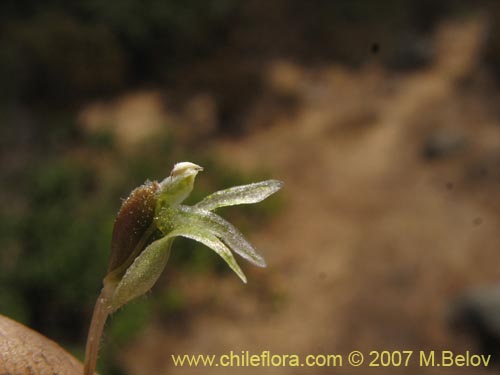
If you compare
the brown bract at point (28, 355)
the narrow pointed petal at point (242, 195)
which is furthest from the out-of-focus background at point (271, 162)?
the narrow pointed petal at point (242, 195)

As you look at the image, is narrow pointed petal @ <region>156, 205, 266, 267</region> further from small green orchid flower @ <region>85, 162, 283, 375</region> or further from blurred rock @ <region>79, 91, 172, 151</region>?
blurred rock @ <region>79, 91, 172, 151</region>

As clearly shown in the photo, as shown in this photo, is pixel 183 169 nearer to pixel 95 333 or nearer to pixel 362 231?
pixel 95 333

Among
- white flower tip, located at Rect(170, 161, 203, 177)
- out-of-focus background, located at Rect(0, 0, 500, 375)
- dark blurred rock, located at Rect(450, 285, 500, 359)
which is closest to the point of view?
white flower tip, located at Rect(170, 161, 203, 177)

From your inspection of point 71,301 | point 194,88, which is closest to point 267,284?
point 71,301

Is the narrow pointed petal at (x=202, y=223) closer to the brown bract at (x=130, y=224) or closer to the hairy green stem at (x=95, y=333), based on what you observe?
the brown bract at (x=130, y=224)

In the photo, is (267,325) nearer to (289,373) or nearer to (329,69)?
(289,373)

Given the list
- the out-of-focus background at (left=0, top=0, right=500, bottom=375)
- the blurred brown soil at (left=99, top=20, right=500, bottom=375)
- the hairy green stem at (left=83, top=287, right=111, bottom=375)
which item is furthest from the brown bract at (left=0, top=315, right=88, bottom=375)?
the blurred brown soil at (left=99, top=20, right=500, bottom=375)
